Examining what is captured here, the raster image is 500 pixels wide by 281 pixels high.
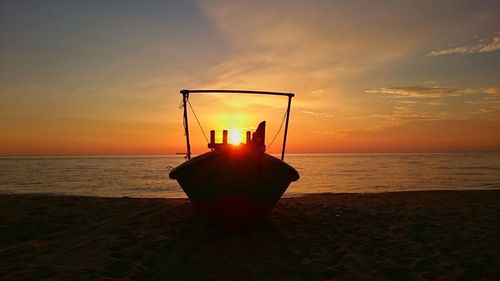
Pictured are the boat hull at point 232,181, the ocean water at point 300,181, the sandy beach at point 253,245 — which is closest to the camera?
the sandy beach at point 253,245

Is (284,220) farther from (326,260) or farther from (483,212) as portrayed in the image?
(483,212)

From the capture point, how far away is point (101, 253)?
7109mm

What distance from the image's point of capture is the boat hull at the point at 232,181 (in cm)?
813

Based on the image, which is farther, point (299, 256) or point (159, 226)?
point (159, 226)

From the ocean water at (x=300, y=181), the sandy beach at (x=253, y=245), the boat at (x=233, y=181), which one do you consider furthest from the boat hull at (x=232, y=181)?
the ocean water at (x=300, y=181)

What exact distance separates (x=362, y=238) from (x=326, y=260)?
6.33 ft

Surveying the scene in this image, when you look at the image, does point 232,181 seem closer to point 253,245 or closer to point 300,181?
point 253,245

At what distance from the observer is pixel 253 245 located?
310 inches

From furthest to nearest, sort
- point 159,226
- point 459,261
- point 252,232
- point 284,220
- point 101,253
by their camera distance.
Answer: point 284,220 < point 159,226 < point 252,232 < point 101,253 < point 459,261

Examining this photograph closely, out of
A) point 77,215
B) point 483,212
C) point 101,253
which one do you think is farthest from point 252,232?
point 483,212

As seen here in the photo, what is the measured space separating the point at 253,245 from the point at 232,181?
149 cm

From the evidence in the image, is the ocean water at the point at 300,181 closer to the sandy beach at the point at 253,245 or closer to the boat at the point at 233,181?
the sandy beach at the point at 253,245

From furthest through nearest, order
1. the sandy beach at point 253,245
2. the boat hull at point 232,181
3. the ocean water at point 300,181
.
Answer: the ocean water at point 300,181
the boat hull at point 232,181
the sandy beach at point 253,245

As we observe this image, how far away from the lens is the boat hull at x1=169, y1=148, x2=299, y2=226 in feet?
26.7
